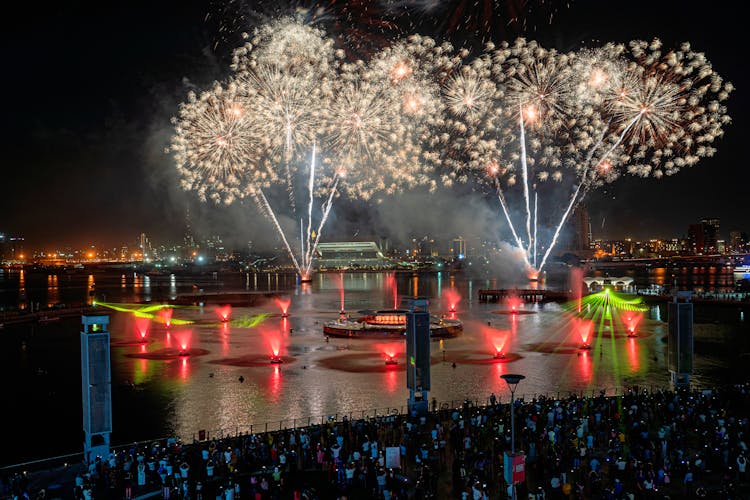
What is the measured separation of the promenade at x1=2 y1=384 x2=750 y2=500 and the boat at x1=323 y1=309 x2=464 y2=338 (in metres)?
22.2

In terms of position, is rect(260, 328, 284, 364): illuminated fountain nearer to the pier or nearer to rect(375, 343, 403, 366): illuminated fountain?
rect(375, 343, 403, 366): illuminated fountain

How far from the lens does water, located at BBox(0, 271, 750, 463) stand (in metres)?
21.8

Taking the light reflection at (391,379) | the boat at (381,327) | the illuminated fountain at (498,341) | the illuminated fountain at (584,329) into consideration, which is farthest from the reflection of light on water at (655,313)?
the light reflection at (391,379)

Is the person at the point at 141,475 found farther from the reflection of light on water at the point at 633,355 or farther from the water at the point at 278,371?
the reflection of light on water at the point at 633,355

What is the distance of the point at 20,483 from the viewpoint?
12672 millimetres

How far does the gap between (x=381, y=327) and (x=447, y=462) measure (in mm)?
26099

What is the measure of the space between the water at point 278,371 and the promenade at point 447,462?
210 inches

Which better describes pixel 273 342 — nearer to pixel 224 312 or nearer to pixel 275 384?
pixel 275 384

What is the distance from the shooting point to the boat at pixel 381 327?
39.6 m

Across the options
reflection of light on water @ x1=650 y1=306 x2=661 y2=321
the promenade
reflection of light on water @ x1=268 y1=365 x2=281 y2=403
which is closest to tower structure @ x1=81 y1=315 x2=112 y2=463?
the promenade

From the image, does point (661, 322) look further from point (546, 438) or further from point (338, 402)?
point (546, 438)

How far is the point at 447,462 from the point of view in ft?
46.8

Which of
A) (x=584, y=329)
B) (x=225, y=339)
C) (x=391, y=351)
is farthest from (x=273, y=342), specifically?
(x=584, y=329)

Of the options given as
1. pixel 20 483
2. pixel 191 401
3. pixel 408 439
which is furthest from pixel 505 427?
pixel 191 401
